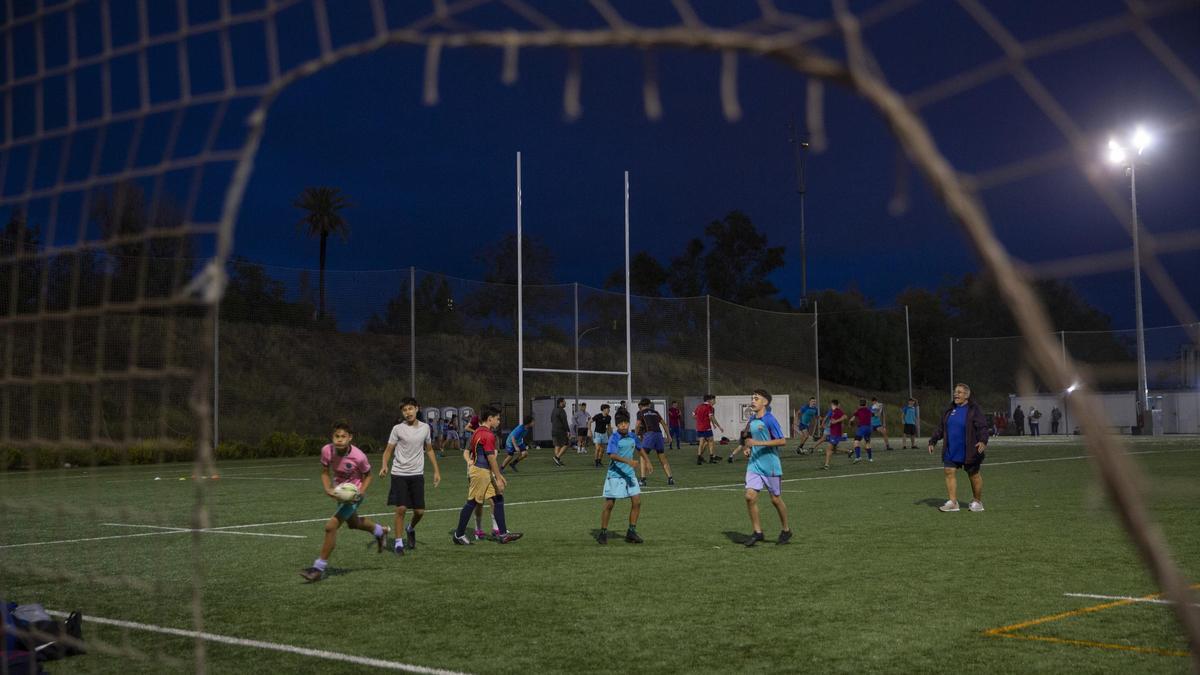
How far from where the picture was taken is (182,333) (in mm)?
36438

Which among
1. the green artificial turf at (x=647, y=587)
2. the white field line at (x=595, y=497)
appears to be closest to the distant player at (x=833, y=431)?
the white field line at (x=595, y=497)

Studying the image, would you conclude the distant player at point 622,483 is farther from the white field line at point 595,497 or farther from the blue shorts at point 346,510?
the white field line at point 595,497

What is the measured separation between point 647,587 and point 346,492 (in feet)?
10.4

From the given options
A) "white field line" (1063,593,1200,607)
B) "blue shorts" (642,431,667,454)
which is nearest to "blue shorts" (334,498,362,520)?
"white field line" (1063,593,1200,607)

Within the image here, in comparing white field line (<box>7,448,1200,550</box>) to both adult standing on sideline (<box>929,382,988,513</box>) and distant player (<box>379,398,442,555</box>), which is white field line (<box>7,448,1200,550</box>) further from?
distant player (<box>379,398,442,555</box>)

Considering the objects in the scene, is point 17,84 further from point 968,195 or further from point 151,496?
point 151,496

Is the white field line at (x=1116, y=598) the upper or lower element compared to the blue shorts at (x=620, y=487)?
lower

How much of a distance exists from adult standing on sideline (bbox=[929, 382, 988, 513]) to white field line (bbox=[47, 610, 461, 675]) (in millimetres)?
10869

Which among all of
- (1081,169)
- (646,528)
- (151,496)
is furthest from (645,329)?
(1081,169)

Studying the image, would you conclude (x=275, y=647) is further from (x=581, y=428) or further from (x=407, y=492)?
(x=581, y=428)

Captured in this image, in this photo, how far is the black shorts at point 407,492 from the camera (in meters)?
12.7

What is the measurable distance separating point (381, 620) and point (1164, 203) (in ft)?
23.8

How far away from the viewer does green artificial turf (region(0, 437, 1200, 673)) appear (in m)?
7.18

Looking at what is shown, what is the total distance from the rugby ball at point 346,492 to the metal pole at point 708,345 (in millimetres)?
38870
